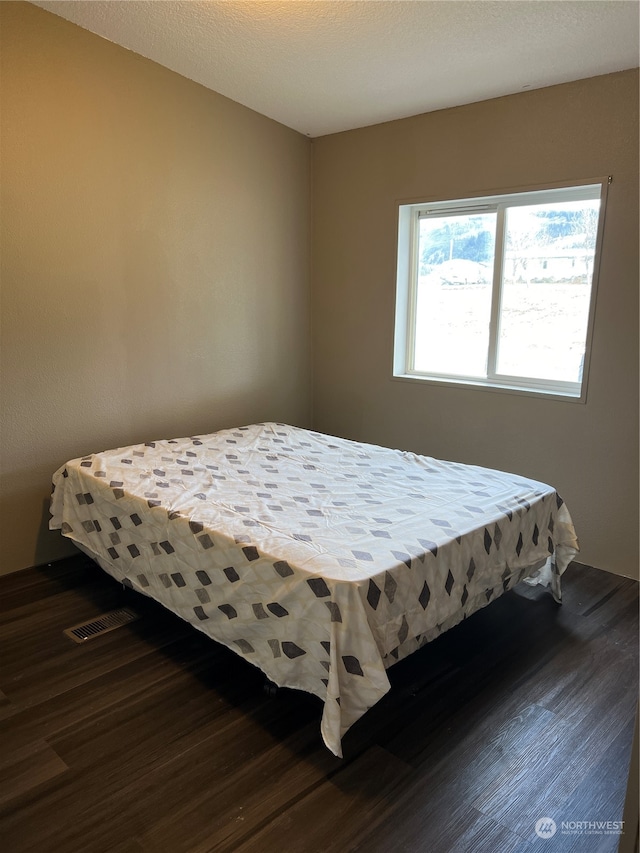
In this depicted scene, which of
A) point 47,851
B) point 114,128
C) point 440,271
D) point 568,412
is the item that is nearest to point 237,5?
point 114,128

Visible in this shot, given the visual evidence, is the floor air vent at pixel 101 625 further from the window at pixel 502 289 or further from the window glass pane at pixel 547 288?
the window glass pane at pixel 547 288

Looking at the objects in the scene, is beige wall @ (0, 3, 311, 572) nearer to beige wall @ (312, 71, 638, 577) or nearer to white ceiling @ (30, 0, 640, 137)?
white ceiling @ (30, 0, 640, 137)

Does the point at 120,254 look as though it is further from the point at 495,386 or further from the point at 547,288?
the point at 547,288

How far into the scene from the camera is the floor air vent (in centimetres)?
245

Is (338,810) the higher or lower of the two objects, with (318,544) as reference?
lower

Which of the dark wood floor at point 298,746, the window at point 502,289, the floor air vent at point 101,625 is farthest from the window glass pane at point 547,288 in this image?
the floor air vent at point 101,625

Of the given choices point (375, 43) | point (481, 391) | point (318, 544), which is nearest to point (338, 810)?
point (318, 544)

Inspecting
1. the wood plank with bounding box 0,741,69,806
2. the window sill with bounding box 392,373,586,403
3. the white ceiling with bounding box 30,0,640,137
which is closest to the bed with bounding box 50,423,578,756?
the wood plank with bounding box 0,741,69,806

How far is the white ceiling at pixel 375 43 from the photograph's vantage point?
2.45m

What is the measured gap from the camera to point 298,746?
6.10 ft

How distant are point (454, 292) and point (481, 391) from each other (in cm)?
70

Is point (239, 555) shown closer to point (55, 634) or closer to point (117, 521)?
point (117, 521)

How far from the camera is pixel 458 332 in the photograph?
377 centimetres

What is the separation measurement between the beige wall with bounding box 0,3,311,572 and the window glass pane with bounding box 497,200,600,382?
5.12 feet
